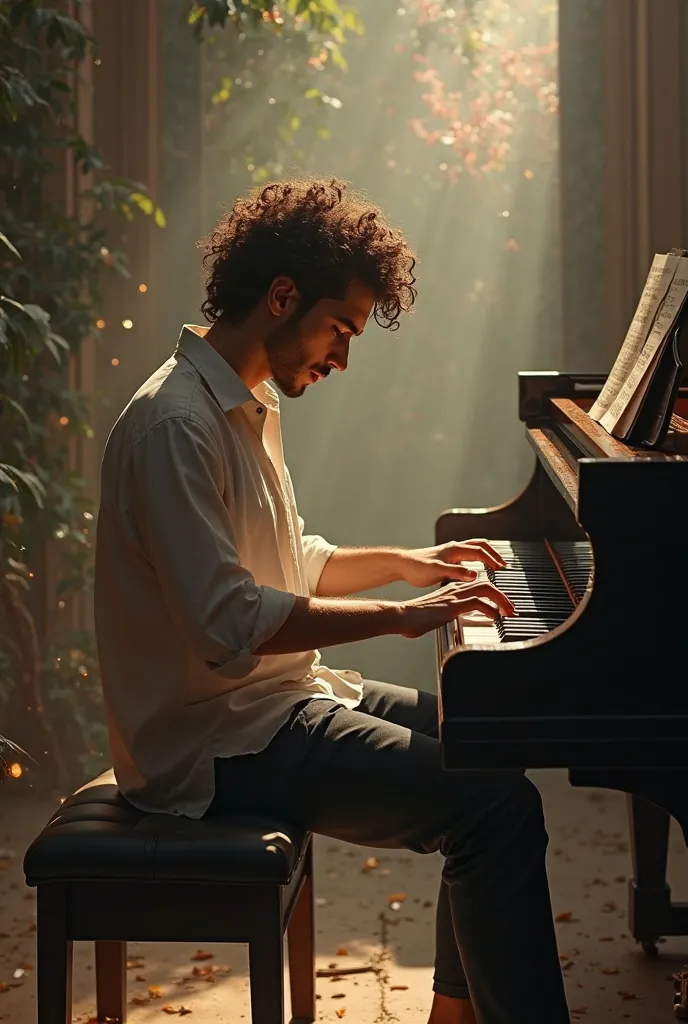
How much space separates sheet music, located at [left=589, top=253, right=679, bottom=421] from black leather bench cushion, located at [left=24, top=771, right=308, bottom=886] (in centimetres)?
93

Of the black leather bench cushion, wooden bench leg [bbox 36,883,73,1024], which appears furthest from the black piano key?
wooden bench leg [bbox 36,883,73,1024]

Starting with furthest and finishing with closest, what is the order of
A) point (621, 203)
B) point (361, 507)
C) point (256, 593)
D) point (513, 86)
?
point (361, 507), point (513, 86), point (621, 203), point (256, 593)

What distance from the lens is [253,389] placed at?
2.21 meters

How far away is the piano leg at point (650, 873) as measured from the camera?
9.37 ft

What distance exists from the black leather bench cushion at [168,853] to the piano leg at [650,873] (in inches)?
46.1

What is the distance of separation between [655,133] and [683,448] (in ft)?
6.97

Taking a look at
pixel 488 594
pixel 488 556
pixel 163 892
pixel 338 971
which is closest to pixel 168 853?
pixel 163 892

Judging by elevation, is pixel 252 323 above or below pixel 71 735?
above

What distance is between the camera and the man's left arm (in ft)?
7.76

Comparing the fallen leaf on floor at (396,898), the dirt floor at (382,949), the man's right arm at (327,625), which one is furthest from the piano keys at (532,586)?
the fallen leaf on floor at (396,898)

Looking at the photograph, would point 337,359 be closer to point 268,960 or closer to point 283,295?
point 283,295

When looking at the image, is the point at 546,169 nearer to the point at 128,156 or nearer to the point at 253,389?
the point at 128,156

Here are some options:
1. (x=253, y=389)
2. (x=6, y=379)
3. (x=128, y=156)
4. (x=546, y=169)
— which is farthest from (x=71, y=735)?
(x=546, y=169)

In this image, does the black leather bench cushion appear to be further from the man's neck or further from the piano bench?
the man's neck
